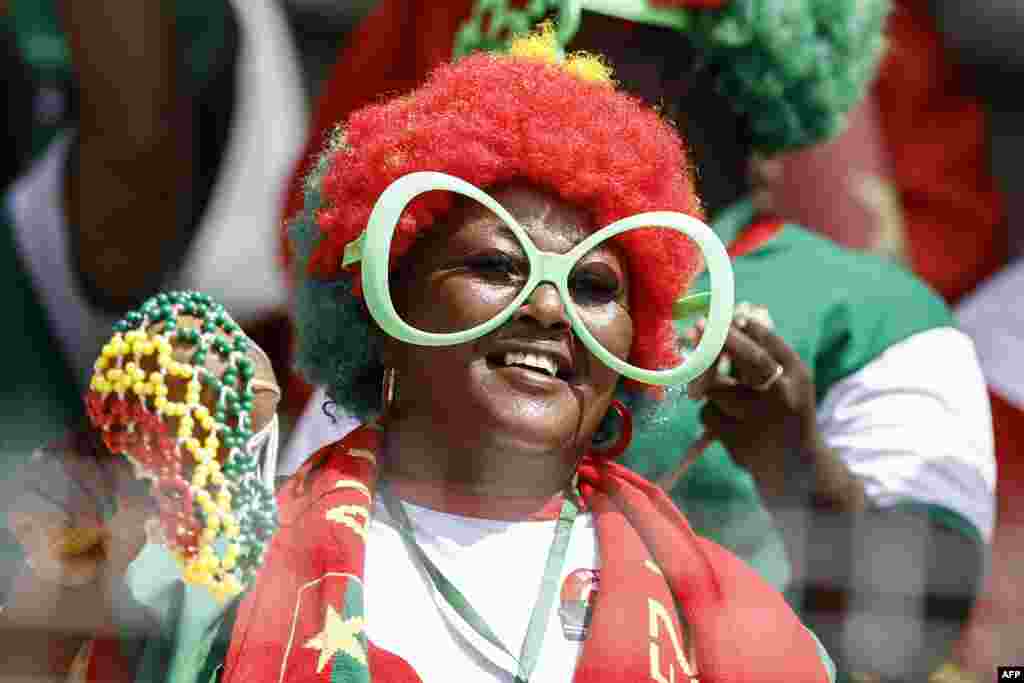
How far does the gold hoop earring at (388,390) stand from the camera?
1257 millimetres

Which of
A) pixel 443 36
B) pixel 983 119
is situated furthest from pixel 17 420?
pixel 983 119

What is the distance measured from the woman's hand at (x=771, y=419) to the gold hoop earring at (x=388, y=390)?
296 mm

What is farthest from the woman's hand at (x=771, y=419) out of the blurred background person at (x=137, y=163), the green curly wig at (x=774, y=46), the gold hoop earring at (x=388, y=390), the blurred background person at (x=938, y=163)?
the blurred background person at (x=938, y=163)

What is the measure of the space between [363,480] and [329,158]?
0.28 m

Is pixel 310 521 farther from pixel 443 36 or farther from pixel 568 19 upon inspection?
pixel 443 36

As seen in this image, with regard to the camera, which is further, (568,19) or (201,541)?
(568,19)

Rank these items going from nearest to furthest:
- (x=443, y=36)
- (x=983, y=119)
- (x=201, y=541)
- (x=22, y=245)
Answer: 1. (x=201, y=541)
2. (x=443, y=36)
3. (x=22, y=245)
4. (x=983, y=119)

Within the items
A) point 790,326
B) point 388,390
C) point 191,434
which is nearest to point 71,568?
point 191,434

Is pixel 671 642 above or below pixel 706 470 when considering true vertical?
above

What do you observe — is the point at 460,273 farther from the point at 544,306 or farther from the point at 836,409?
the point at 836,409

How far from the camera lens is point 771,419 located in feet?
5.00

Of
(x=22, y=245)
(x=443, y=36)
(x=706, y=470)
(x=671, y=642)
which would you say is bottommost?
(x=22, y=245)

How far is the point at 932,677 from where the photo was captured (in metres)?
1.61

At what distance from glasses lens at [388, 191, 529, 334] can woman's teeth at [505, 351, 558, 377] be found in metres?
0.03
